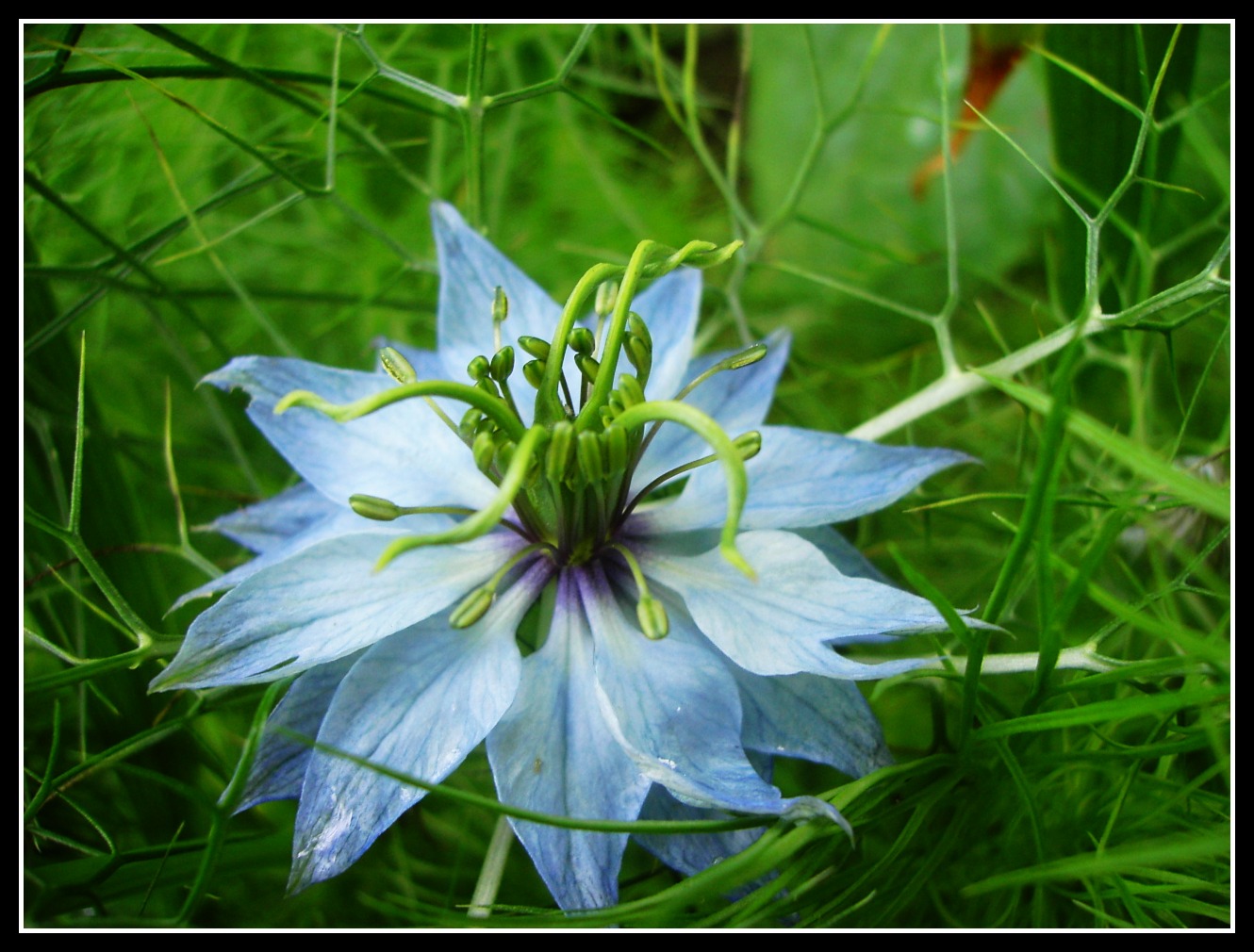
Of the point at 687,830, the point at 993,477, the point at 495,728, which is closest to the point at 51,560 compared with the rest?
the point at 495,728

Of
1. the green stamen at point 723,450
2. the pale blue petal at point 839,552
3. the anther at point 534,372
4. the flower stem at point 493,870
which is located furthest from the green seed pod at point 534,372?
the flower stem at point 493,870

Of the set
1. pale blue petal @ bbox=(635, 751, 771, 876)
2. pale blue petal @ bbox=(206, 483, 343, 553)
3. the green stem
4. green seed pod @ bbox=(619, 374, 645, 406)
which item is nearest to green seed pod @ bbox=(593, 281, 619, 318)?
green seed pod @ bbox=(619, 374, 645, 406)

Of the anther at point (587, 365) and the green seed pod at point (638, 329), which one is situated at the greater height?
the green seed pod at point (638, 329)

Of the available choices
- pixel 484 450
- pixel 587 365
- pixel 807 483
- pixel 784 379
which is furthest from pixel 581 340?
pixel 784 379

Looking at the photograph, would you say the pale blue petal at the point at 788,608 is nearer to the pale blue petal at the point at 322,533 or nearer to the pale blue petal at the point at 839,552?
the pale blue petal at the point at 839,552

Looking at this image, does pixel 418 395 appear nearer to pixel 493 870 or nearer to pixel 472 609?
pixel 472 609

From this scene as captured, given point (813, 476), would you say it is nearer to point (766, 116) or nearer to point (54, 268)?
point (54, 268)

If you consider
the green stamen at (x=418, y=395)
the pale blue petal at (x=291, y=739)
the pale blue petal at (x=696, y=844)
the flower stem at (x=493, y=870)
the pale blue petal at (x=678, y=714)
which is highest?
the green stamen at (x=418, y=395)
